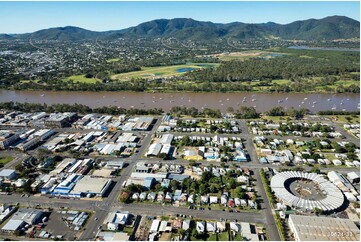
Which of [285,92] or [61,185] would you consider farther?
[285,92]

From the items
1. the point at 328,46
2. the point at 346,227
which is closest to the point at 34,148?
the point at 346,227

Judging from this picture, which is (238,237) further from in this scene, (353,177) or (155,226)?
(353,177)

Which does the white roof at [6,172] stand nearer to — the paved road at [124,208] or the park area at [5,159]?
the park area at [5,159]

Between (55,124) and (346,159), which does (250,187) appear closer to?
(346,159)

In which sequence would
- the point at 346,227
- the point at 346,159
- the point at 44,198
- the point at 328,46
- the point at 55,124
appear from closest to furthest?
the point at 346,227 < the point at 44,198 < the point at 346,159 < the point at 55,124 < the point at 328,46

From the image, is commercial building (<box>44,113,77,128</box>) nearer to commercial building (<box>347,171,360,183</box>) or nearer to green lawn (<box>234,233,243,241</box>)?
green lawn (<box>234,233,243,241</box>)

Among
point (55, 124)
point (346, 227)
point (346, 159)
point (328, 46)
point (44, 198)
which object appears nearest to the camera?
point (346, 227)
